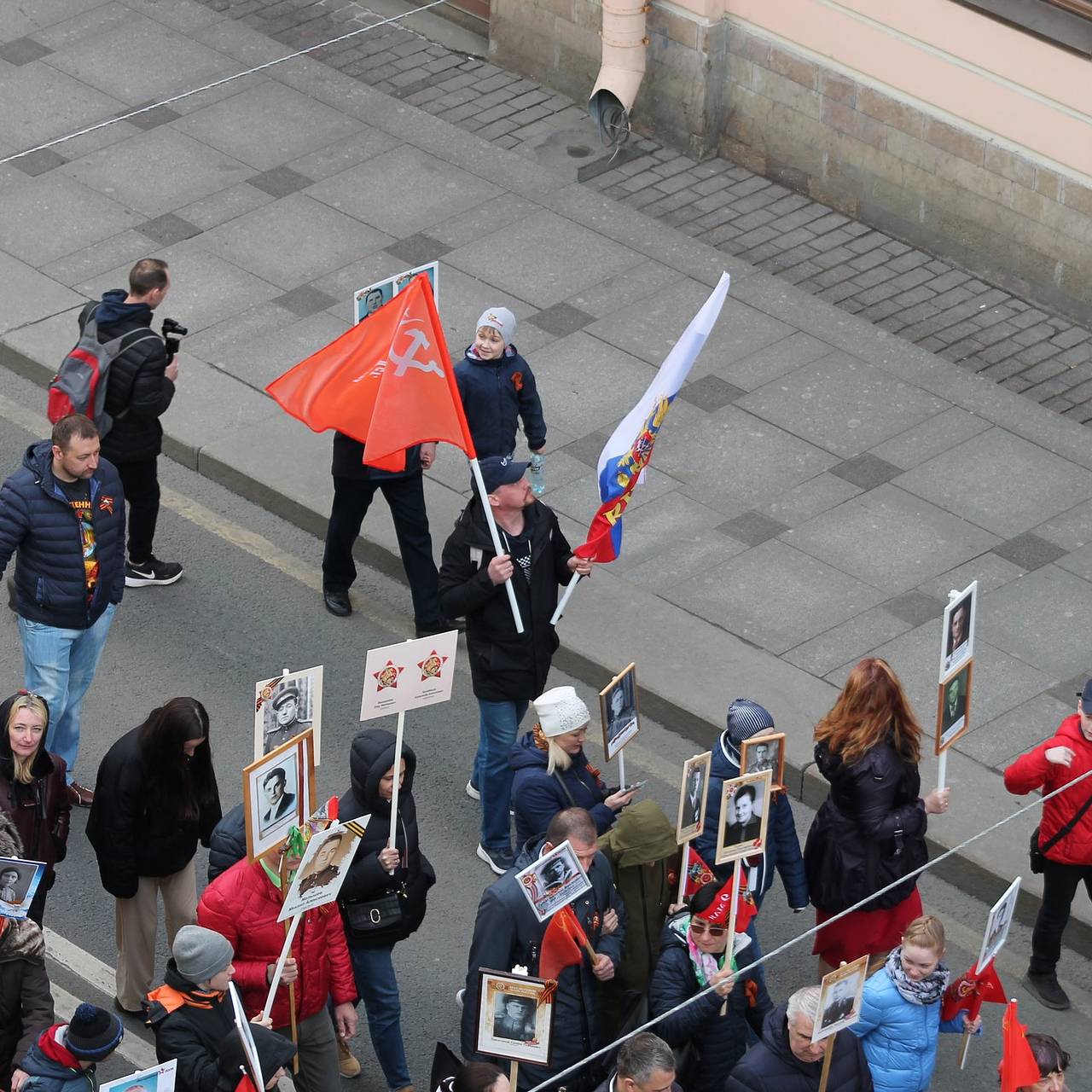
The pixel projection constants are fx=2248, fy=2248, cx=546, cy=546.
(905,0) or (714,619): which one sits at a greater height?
(905,0)

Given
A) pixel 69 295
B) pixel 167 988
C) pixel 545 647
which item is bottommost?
pixel 69 295

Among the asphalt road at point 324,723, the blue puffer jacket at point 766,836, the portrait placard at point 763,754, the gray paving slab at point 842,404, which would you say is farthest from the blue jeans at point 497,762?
the gray paving slab at point 842,404

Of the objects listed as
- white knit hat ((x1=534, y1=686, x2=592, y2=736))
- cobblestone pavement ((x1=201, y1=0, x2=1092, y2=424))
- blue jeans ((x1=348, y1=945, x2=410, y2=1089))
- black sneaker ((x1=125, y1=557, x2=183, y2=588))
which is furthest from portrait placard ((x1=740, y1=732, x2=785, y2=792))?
cobblestone pavement ((x1=201, y1=0, x2=1092, y2=424))

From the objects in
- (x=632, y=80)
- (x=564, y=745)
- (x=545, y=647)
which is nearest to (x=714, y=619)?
(x=545, y=647)

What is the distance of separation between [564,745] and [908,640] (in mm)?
3181

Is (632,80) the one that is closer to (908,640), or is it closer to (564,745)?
(908,640)

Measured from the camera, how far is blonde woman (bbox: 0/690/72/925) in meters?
8.06

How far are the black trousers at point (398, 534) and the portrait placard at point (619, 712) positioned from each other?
224 cm

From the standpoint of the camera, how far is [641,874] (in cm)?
810

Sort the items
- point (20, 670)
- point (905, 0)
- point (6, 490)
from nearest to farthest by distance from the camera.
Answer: point (6, 490) < point (20, 670) < point (905, 0)

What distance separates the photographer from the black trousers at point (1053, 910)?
8750mm

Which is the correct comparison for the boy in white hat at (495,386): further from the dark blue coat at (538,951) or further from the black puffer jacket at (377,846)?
the dark blue coat at (538,951)

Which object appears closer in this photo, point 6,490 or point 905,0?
point 6,490

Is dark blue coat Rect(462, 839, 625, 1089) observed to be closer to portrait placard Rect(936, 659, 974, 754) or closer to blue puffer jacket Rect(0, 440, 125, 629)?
portrait placard Rect(936, 659, 974, 754)
